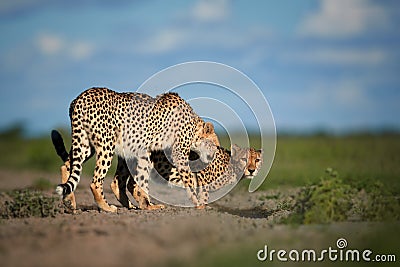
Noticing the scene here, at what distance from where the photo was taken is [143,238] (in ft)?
19.7

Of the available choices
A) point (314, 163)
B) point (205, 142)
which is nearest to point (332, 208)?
point (205, 142)

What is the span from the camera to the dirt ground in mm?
5379

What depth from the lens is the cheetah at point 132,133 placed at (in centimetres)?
883

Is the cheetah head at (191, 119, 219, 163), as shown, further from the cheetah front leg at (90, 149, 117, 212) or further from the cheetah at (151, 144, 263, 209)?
the cheetah front leg at (90, 149, 117, 212)

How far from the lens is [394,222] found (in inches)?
271

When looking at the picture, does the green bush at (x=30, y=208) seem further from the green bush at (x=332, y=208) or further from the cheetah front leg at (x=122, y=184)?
the green bush at (x=332, y=208)

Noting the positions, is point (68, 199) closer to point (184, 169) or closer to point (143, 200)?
point (143, 200)

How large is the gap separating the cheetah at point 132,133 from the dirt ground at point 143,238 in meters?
1.13

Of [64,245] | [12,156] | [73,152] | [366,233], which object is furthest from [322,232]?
[12,156]

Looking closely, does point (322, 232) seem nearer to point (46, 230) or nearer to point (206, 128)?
point (46, 230)

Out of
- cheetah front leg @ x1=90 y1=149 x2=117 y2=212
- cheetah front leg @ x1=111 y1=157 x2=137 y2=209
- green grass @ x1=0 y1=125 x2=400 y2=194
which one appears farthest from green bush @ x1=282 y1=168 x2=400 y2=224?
cheetah front leg @ x1=111 y1=157 x2=137 y2=209

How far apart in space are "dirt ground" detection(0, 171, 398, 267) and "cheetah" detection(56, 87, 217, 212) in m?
1.13

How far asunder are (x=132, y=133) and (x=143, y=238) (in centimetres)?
349

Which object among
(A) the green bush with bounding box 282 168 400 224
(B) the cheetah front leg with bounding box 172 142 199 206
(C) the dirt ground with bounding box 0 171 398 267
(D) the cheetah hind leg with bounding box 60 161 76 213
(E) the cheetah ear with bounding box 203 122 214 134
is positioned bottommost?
(C) the dirt ground with bounding box 0 171 398 267
